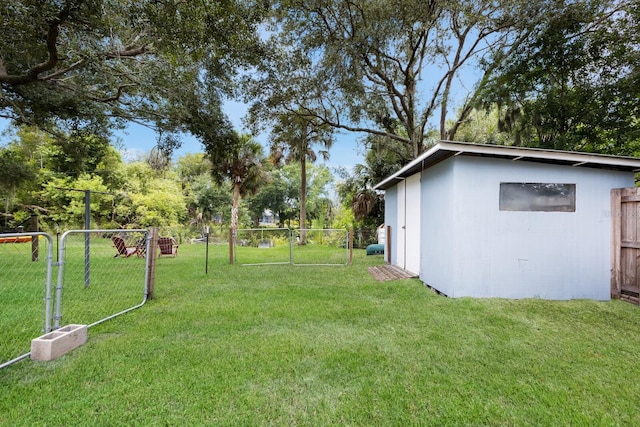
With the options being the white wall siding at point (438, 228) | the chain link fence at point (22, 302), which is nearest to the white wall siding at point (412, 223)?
the white wall siding at point (438, 228)

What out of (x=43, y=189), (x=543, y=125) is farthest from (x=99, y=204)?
(x=543, y=125)

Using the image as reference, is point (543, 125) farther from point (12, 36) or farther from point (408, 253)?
point (12, 36)

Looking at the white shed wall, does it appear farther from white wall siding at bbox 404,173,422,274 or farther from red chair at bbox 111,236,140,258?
red chair at bbox 111,236,140,258

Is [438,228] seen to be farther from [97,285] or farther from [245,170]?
[245,170]

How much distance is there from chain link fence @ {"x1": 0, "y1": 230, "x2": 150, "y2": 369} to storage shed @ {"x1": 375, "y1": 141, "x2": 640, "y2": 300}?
5.09 m

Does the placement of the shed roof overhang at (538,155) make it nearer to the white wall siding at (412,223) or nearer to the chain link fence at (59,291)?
the white wall siding at (412,223)

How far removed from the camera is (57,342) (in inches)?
119

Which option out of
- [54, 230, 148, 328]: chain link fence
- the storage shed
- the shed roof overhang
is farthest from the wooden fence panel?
[54, 230, 148, 328]: chain link fence

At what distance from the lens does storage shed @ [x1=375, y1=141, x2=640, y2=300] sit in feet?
17.4

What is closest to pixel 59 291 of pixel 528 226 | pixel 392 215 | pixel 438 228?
pixel 438 228

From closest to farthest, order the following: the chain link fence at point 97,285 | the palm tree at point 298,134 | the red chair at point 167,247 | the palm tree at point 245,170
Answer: the chain link fence at point 97,285 → the red chair at point 167,247 → the palm tree at point 298,134 → the palm tree at point 245,170

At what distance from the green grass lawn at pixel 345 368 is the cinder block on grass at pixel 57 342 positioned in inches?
3.6

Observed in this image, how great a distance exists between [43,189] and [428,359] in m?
23.4

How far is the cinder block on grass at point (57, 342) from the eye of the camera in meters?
2.95
